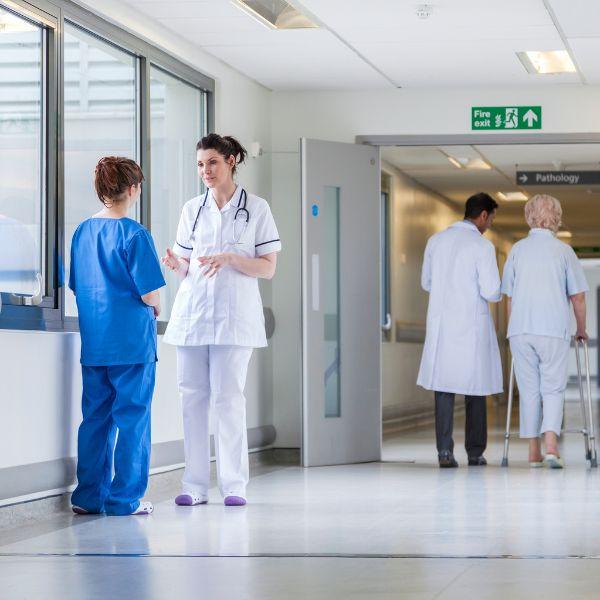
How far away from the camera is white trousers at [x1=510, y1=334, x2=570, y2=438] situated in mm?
7863

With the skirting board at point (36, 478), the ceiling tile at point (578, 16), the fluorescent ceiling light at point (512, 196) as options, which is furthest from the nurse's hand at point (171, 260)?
the fluorescent ceiling light at point (512, 196)

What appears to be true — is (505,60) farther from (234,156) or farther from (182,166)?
(234,156)

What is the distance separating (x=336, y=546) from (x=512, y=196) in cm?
1270

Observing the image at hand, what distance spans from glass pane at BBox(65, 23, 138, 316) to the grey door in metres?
1.58

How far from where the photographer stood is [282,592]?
3.55m

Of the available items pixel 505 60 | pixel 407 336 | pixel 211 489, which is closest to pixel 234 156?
pixel 211 489

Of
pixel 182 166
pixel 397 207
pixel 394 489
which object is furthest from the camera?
pixel 397 207

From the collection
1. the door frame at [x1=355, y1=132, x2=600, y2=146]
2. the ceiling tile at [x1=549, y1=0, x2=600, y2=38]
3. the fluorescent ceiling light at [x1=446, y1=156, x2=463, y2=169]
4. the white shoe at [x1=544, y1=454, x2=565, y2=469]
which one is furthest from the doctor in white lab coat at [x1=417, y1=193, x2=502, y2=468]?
the fluorescent ceiling light at [x1=446, y1=156, x2=463, y2=169]

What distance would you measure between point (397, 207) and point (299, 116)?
4.92 meters

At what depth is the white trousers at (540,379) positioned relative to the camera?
7863 millimetres

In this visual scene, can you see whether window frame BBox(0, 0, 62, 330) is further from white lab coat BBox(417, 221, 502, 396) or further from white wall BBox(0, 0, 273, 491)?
white lab coat BBox(417, 221, 502, 396)

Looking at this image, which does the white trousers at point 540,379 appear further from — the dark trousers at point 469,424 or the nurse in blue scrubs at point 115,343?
the nurse in blue scrubs at point 115,343

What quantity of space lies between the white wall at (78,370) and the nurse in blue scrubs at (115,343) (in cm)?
17

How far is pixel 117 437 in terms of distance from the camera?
5.55 m
